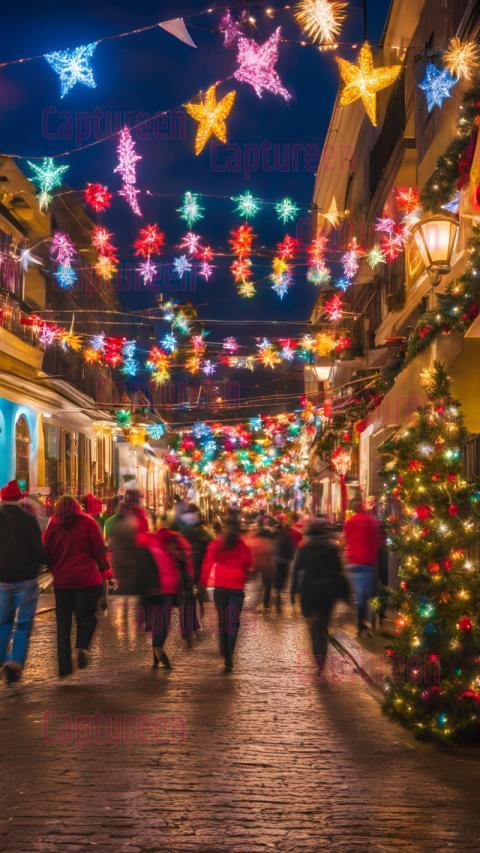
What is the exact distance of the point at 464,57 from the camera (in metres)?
13.1

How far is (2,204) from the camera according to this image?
1002 inches

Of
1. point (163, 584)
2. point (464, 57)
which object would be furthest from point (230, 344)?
point (163, 584)

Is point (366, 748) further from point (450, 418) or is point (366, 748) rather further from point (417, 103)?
point (417, 103)

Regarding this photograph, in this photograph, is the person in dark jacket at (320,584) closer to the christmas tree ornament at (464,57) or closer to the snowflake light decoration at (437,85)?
the christmas tree ornament at (464,57)

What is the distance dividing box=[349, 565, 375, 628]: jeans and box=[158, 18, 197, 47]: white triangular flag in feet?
25.3

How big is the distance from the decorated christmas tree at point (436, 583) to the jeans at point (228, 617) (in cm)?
276

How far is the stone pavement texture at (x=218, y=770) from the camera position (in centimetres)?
544

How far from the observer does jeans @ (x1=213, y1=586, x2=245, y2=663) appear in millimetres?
11172

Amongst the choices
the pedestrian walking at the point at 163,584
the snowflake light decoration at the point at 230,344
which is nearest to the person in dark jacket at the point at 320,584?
the pedestrian walking at the point at 163,584

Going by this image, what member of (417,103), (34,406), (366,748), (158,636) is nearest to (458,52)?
(417,103)

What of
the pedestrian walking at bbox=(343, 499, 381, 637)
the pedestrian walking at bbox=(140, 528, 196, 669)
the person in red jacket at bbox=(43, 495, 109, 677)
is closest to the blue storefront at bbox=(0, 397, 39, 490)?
the pedestrian walking at bbox=(343, 499, 381, 637)

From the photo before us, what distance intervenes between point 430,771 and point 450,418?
2.91m

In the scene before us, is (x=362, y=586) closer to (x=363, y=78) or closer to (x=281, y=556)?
(x=281, y=556)

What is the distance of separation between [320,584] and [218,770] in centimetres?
452
